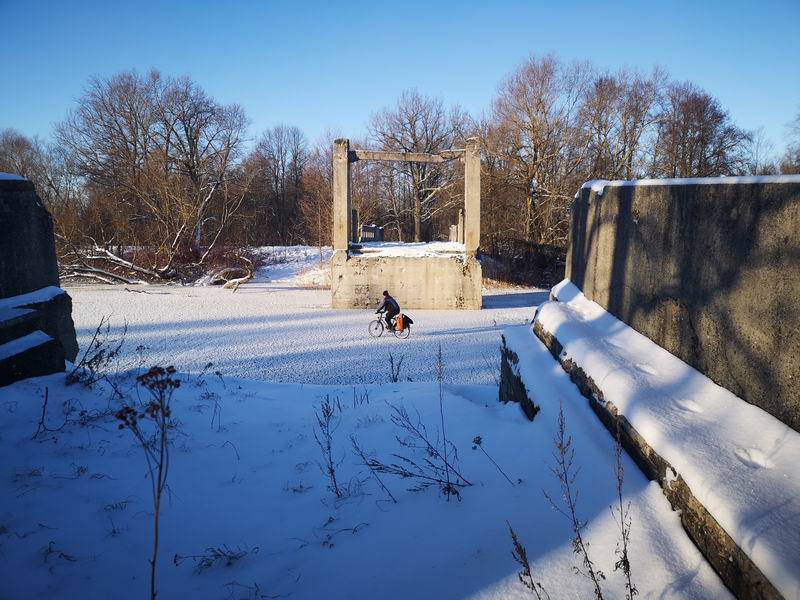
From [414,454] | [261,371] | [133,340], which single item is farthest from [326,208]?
[414,454]

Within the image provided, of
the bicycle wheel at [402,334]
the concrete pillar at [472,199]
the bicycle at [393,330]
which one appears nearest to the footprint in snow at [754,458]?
the bicycle at [393,330]

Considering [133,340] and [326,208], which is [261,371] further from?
[326,208]

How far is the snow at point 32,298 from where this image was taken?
5078 mm

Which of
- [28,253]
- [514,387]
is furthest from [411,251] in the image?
[514,387]

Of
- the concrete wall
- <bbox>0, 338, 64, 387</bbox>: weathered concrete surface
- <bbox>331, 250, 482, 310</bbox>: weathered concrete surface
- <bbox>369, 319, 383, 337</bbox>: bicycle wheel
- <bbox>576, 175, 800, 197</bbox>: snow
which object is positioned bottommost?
<bbox>369, 319, 383, 337</bbox>: bicycle wheel

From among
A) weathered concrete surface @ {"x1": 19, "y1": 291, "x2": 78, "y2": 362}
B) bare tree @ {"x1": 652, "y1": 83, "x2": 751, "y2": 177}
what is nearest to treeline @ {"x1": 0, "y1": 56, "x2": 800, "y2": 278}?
bare tree @ {"x1": 652, "y1": 83, "x2": 751, "y2": 177}

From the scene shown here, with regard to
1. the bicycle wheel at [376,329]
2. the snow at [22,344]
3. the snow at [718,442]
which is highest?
the snow at [718,442]

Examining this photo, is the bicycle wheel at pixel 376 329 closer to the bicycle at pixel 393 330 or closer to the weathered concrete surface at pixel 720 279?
the bicycle at pixel 393 330

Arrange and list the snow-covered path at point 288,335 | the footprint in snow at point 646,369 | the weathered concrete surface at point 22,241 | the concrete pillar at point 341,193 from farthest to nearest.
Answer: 1. the concrete pillar at point 341,193
2. the snow-covered path at point 288,335
3. the weathered concrete surface at point 22,241
4. the footprint in snow at point 646,369

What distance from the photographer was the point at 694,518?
196 centimetres

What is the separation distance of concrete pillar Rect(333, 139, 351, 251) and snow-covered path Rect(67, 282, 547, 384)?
2.71 metres

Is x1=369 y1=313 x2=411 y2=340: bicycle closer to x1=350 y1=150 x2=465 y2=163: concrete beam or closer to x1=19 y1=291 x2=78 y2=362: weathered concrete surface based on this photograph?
x1=350 y1=150 x2=465 y2=163: concrete beam

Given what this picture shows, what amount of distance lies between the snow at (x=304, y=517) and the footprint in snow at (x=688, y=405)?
→ 456mm

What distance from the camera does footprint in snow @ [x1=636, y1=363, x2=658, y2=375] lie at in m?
3.14
